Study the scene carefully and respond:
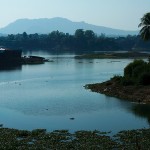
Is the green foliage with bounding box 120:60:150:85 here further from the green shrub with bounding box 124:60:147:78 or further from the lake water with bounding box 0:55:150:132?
the lake water with bounding box 0:55:150:132

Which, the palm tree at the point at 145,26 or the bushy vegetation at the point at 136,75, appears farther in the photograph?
the palm tree at the point at 145,26

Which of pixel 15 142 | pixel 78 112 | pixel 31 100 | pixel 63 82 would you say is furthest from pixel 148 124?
pixel 63 82

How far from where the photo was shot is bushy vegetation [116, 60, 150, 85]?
54.9 metres

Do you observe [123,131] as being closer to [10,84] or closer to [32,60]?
[10,84]

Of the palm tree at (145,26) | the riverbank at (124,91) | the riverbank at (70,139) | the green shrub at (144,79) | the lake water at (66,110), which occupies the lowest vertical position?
the lake water at (66,110)

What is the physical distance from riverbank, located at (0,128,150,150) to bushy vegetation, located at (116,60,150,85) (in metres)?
23.7

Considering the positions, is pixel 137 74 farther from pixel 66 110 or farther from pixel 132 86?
pixel 66 110

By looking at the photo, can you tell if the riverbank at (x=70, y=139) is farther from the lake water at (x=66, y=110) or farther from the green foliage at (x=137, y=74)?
the green foliage at (x=137, y=74)

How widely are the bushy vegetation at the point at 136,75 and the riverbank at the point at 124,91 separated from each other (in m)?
1.13

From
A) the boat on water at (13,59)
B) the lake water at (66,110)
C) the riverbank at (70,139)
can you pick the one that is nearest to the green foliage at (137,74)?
the lake water at (66,110)

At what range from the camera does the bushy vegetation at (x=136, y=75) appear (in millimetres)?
54875

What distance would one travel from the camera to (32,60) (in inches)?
4722

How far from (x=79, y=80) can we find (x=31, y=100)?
23140 millimetres

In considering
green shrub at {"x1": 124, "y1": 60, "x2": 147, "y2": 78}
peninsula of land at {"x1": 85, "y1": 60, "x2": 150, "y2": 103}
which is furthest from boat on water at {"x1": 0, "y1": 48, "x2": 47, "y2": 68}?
peninsula of land at {"x1": 85, "y1": 60, "x2": 150, "y2": 103}
